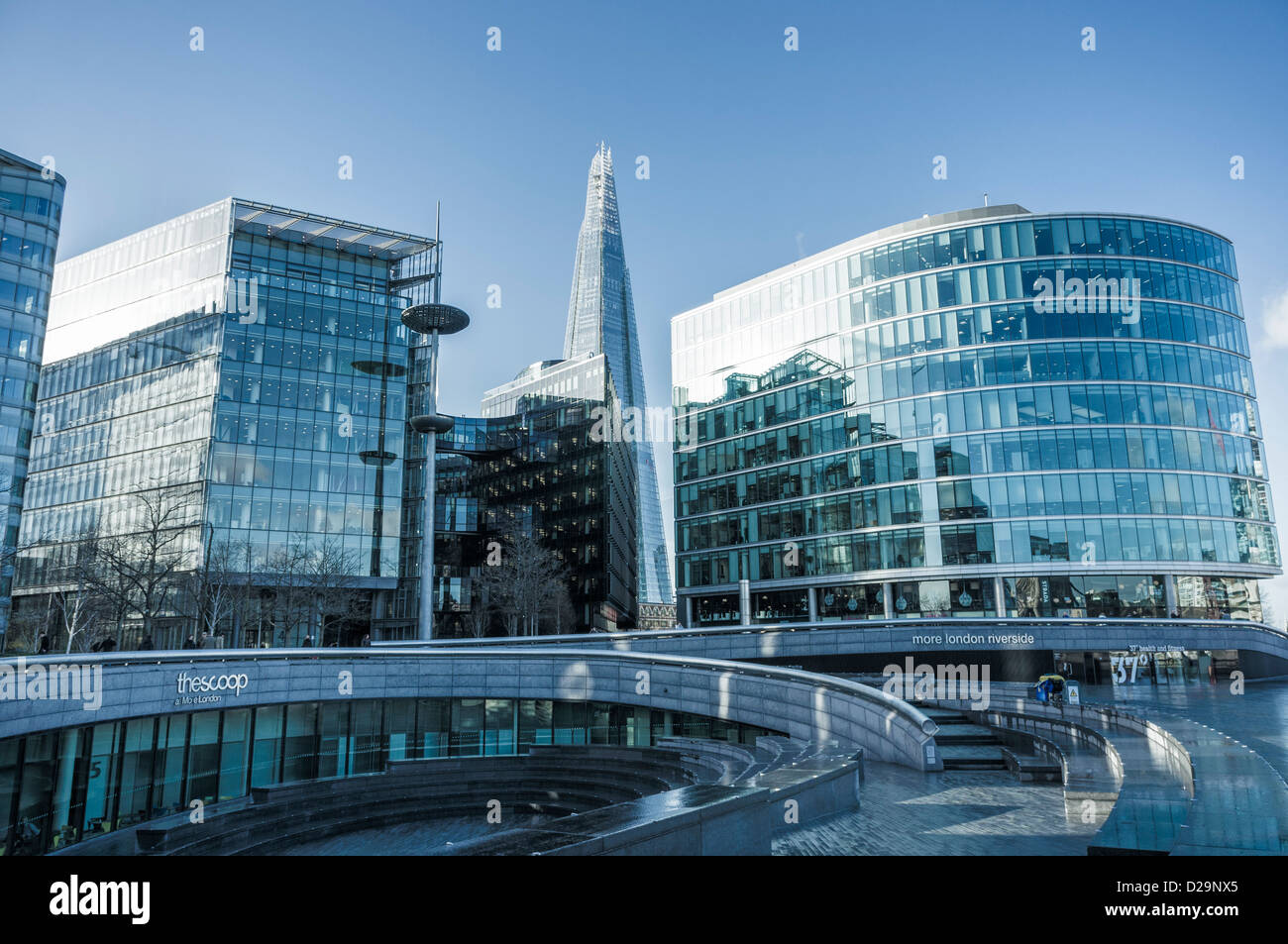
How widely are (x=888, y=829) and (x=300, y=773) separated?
23.2 metres

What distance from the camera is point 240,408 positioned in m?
65.0

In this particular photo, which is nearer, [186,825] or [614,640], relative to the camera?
[186,825]

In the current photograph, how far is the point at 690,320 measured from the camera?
80.0 metres

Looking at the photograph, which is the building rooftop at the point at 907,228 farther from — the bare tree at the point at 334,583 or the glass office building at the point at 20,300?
the glass office building at the point at 20,300

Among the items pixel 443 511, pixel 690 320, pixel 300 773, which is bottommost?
pixel 300 773

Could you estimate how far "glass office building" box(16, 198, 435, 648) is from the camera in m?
63.9

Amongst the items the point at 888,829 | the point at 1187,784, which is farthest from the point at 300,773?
the point at 1187,784

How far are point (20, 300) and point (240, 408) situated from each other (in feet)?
50.0

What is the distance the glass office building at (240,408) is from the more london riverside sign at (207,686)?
1253 inches

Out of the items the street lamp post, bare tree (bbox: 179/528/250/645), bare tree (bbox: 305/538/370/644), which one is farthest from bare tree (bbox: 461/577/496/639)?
bare tree (bbox: 179/528/250/645)

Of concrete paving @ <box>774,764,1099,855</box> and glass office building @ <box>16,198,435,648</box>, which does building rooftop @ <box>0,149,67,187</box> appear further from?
concrete paving @ <box>774,764,1099,855</box>

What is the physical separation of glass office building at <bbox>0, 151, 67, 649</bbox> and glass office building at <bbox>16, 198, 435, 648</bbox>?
8278mm
